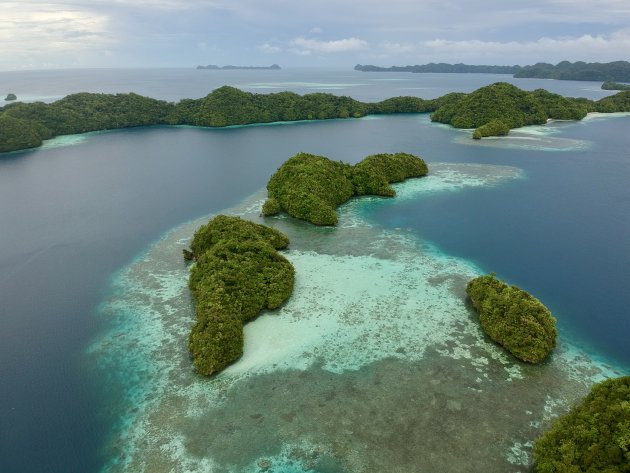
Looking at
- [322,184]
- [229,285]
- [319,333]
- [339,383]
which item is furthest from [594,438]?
[322,184]

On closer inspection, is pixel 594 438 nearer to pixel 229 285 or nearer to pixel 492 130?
pixel 229 285

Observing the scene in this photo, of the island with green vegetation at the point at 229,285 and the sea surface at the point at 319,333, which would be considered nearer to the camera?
the sea surface at the point at 319,333

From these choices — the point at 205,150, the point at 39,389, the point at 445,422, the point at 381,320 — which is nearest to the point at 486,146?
the point at 205,150

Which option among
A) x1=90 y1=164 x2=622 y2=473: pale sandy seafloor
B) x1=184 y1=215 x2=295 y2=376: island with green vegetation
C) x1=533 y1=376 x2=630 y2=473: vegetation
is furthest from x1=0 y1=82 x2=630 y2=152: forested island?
x1=533 y1=376 x2=630 y2=473: vegetation

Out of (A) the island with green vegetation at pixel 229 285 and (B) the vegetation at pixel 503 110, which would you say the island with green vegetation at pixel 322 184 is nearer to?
(A) the island with green vegetation at pixel 229 285

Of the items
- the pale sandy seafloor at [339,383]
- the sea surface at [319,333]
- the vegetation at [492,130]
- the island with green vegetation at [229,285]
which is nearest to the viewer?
the pale sandy seafloor at [339,383]

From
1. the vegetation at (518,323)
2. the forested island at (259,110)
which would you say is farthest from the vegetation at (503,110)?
the vegetation at (518,323)
